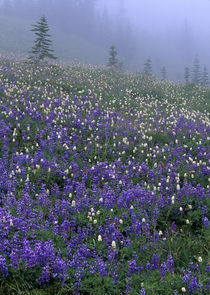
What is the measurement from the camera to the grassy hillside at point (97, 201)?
12.1ft

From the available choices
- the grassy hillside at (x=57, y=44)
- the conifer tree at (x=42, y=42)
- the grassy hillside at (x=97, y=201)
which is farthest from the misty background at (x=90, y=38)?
the grassy hillside at (x=97, y=201)

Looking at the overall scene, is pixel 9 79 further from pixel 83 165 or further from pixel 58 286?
pixel 58 286

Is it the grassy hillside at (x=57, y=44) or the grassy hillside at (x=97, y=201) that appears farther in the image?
the grassy hillside at (x=57, y=44)

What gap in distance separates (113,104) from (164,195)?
8503 mm

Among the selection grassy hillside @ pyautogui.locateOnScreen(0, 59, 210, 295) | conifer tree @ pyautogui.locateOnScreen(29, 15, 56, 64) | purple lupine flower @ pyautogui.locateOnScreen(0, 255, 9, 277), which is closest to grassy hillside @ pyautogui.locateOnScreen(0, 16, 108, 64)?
conifer tree @ pyautogui.locateOnScreen(29, 15, 56, 64)

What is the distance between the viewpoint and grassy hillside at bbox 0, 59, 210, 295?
3697 millimetres

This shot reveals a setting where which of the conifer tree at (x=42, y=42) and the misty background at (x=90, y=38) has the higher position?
the misty background at (x=90, y=38)

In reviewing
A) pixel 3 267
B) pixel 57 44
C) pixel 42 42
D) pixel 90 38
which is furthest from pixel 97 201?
pixel 90 38

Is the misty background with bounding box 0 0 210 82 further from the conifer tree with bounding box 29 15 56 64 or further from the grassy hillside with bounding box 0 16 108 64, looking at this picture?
the conifer tree with bounding box 29 15 56 64

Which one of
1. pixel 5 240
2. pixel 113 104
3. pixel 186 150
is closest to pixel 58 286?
pixel 5 240

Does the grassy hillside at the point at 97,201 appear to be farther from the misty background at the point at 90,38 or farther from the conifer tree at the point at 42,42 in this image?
the misty background at the point at 90,38

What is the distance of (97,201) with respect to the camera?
5676 millimetres

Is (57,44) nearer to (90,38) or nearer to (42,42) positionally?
(90,38)

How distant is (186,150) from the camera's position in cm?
914
